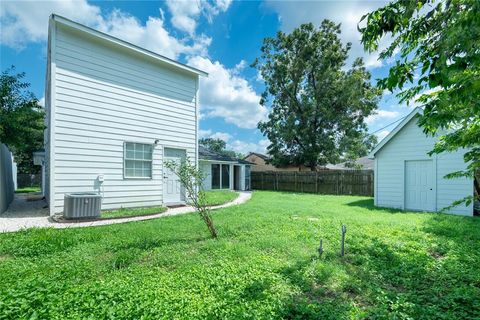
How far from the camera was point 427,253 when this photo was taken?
14.4 ft

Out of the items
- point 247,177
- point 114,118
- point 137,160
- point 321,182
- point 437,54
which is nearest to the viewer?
point 437,54

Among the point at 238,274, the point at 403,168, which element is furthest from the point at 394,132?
the point at 238,274

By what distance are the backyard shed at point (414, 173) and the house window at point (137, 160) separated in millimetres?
9576

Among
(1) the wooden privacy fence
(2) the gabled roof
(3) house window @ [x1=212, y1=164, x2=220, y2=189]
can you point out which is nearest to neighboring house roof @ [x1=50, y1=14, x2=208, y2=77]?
(2) the gabled roof

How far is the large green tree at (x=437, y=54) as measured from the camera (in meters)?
1.79

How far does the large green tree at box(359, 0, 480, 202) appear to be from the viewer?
1794 mm

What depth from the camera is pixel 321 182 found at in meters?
18.6

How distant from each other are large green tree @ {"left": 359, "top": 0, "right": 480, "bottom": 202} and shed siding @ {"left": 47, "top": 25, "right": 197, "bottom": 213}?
7.73m

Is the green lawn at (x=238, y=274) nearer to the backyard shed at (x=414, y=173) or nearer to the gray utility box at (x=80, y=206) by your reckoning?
the gray utility box at (x=80, y=206)

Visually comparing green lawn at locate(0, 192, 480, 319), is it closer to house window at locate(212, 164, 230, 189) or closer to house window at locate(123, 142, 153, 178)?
house window at locate(123, 142, 153, 178)

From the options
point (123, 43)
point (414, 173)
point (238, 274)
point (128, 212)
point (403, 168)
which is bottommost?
point (128, 212)

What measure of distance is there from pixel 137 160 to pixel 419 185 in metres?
10.9

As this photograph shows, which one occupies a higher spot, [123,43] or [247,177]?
[123,43]

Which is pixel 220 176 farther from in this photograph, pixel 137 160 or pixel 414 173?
pixel 414 173
